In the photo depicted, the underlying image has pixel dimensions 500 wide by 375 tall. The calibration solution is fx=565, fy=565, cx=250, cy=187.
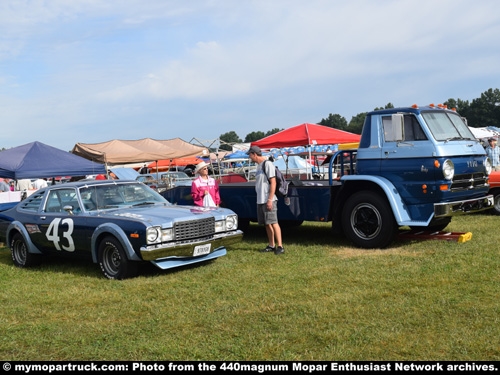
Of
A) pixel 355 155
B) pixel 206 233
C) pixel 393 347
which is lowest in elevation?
pixel 393 347

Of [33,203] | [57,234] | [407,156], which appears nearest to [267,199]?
[407,156]

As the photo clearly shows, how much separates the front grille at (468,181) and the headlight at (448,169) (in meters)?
0.13

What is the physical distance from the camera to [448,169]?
342 inches

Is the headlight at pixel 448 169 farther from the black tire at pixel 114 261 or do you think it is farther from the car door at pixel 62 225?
the car door at pixel 62 225

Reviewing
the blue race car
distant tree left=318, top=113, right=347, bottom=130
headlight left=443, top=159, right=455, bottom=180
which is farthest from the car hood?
distant tree left=318, top=113, right=347, bottom=130

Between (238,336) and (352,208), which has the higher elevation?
(352,208)

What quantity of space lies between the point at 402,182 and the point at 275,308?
13.0ft

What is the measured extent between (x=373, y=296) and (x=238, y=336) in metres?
1.82

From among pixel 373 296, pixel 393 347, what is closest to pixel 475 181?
pixel 373 296

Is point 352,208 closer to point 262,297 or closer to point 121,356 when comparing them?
point 262,297

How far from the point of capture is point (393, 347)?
468cm

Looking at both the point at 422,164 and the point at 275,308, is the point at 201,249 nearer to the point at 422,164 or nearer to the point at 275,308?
the point at 275,308

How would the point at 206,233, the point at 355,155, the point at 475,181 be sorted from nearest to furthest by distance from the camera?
the point at 206,233 → the point at 475,181 → the point at 355,155

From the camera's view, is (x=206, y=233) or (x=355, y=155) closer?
(x=206, y=233)
